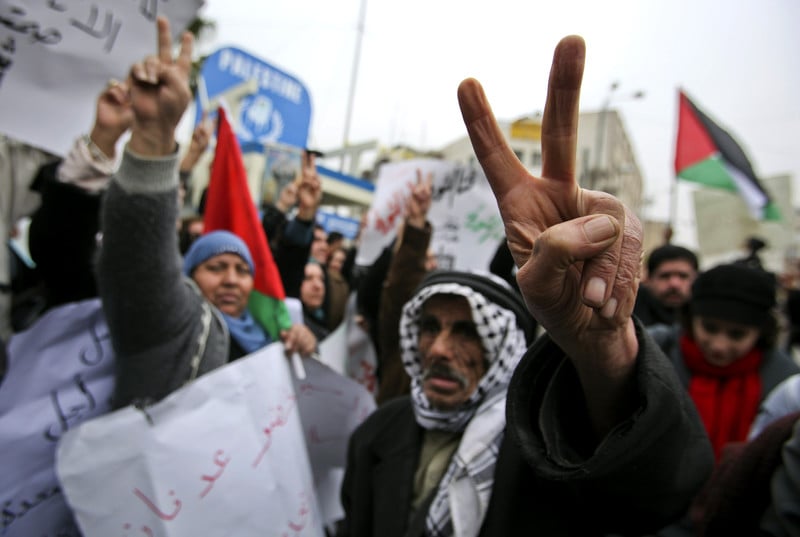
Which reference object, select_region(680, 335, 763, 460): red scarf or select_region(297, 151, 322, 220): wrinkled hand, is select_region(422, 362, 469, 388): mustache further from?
select_region(680, 335, 763, 460): red scarf

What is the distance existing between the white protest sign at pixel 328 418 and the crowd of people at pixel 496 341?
15 centimetres

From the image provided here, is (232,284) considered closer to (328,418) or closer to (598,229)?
(328,418)

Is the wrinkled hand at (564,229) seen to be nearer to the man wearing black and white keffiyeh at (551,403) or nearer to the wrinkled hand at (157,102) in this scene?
the man wearing black and white keffiyeh at (551,403)

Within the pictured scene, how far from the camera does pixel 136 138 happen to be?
1445 mm

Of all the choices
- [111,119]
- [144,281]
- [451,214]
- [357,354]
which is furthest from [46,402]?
[451,214]

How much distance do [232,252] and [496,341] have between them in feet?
3.62

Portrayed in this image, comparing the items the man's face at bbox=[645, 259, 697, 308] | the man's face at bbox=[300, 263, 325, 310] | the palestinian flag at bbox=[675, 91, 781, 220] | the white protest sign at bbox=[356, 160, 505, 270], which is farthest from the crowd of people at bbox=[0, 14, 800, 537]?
the palestinian flag at bbox=[675, 91, 781, 220]

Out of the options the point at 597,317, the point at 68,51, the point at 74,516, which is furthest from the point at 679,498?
the point at 68,51

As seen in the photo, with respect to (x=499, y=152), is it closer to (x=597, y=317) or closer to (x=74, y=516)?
(x=597, y=317)

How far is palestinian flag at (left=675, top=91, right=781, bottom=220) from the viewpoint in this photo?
453cm

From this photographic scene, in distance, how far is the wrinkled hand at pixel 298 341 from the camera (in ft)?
6.48

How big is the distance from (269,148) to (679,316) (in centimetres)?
282

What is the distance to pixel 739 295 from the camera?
2.20 metres

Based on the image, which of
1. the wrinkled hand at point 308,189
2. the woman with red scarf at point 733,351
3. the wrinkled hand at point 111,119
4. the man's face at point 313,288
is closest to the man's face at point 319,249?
the man's face at point 313,288
